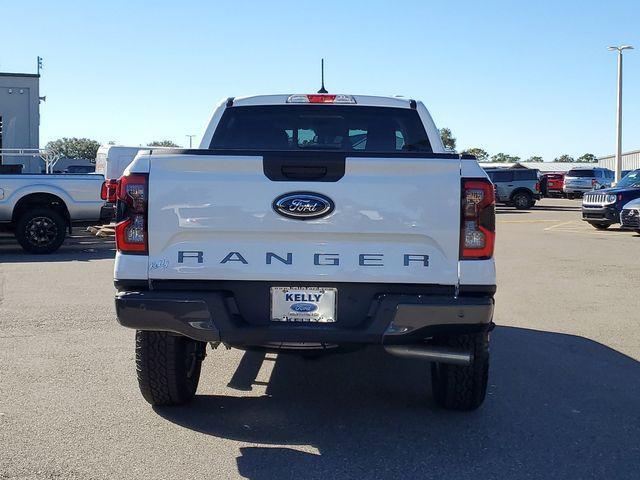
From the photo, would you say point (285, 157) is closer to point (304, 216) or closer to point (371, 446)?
point (304, 216)

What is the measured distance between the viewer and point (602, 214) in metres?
20.5

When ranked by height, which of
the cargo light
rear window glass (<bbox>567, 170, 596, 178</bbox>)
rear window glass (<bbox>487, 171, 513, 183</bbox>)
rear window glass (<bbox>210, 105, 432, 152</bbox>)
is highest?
rear window glass (<bbox>567, 170, 596, 178</bbox>)

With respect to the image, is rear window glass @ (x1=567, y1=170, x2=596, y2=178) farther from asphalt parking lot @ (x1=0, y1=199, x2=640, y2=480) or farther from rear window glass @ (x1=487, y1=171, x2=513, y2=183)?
asphalt parking lot @ (x1=0, y1=199, x2=640, y2=480)

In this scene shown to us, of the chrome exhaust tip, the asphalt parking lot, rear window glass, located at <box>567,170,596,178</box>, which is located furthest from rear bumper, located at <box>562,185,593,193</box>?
the chrome exhaust tip

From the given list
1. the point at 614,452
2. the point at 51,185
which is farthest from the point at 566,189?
the point at 614,452

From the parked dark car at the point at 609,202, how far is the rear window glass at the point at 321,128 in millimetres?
15675

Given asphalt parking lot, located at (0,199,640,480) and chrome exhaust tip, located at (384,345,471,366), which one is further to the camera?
chrome exhaust tip, located at (384,345,471,366)

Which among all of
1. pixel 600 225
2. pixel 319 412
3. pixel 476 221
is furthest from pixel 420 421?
pixel 600 225

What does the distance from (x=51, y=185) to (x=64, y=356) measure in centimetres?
888

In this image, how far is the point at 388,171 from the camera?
161 inches

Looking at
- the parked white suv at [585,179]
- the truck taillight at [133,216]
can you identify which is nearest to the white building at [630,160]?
the parked white suv at [585,179]

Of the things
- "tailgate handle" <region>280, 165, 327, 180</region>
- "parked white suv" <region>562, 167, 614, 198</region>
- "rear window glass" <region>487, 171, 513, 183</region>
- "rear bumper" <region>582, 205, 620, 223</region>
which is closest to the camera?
"tailgate handle" <region>280, 165, 327, 180</region>

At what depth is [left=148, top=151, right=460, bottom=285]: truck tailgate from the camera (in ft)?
13.3

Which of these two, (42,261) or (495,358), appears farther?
(42,261)
